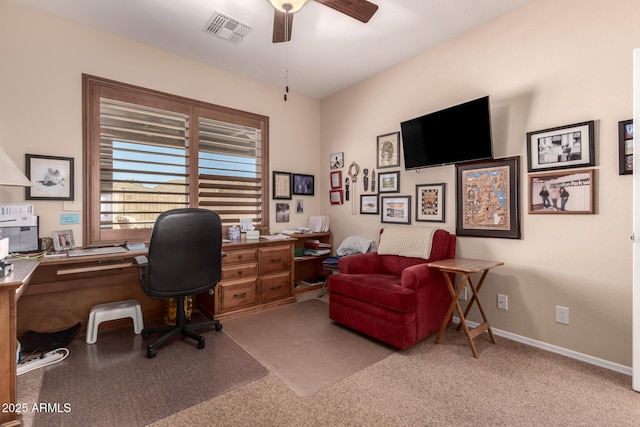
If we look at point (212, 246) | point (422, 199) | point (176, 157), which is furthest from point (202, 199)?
point (422, 199)

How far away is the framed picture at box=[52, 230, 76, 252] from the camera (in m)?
2.66

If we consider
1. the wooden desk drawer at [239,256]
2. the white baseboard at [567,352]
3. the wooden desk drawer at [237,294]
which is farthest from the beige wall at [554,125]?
the wooden desk drawer at [237,294]

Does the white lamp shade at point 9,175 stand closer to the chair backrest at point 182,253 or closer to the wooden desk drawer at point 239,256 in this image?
the chair backrest at point 182,253

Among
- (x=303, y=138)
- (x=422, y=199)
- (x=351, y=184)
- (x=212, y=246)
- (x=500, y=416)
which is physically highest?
(x=303, y=138)

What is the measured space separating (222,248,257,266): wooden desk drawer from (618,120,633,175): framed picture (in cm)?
330

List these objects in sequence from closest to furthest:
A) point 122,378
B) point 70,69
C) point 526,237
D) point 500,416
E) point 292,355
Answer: point 500,416
point 122,378
point 292,355
point 526,237
point 70,69

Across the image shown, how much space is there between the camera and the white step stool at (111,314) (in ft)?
8.46

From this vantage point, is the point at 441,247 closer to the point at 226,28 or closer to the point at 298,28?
the point at 298,28

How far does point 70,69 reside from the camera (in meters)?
2.82

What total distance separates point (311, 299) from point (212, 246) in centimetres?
Result: 181

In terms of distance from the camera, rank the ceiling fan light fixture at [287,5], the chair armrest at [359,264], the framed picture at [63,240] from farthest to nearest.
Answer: the chair armrest at [359,264] < the framed picture at [63,240] < the ceiling fan light fixture at [287,5]

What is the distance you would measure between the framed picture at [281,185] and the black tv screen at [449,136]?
5.73ft

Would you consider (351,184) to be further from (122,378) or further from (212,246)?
(122,378)

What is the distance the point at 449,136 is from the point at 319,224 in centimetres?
222
